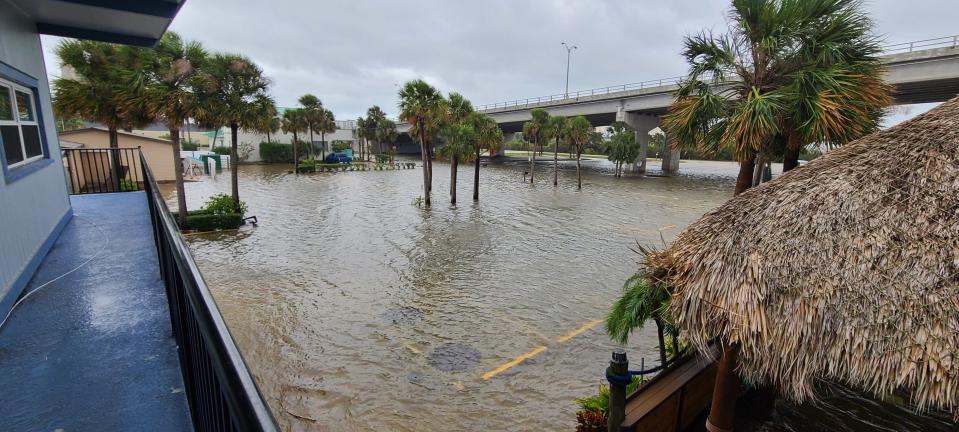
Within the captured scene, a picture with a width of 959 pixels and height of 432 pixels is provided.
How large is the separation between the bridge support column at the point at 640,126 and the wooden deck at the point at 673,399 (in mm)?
40595

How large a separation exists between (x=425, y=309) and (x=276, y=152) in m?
50.3

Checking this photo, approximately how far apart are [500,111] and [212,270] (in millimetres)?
47725

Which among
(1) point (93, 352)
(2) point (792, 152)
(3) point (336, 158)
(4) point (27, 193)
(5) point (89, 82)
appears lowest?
(3) point (336, 158)

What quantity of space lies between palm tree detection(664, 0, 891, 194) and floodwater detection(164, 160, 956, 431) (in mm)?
4301

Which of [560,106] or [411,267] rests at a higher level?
[560,106]

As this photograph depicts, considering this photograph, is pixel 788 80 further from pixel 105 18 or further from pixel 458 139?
pixel 458 139

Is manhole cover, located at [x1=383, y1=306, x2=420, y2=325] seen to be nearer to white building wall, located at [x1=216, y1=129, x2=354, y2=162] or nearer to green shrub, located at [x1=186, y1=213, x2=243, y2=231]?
green shrub, located at [x1=186, y1=213, x2=243, y2=231]

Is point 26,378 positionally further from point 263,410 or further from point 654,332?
point 654,332

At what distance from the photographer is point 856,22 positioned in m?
7.31

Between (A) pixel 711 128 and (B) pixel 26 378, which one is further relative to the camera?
(A) pixel 711 128

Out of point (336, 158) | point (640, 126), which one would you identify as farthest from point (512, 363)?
point (336, 158)

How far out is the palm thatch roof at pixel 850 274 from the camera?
3186mm

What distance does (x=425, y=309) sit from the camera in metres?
9.80

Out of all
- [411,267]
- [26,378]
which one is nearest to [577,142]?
[411,267]
